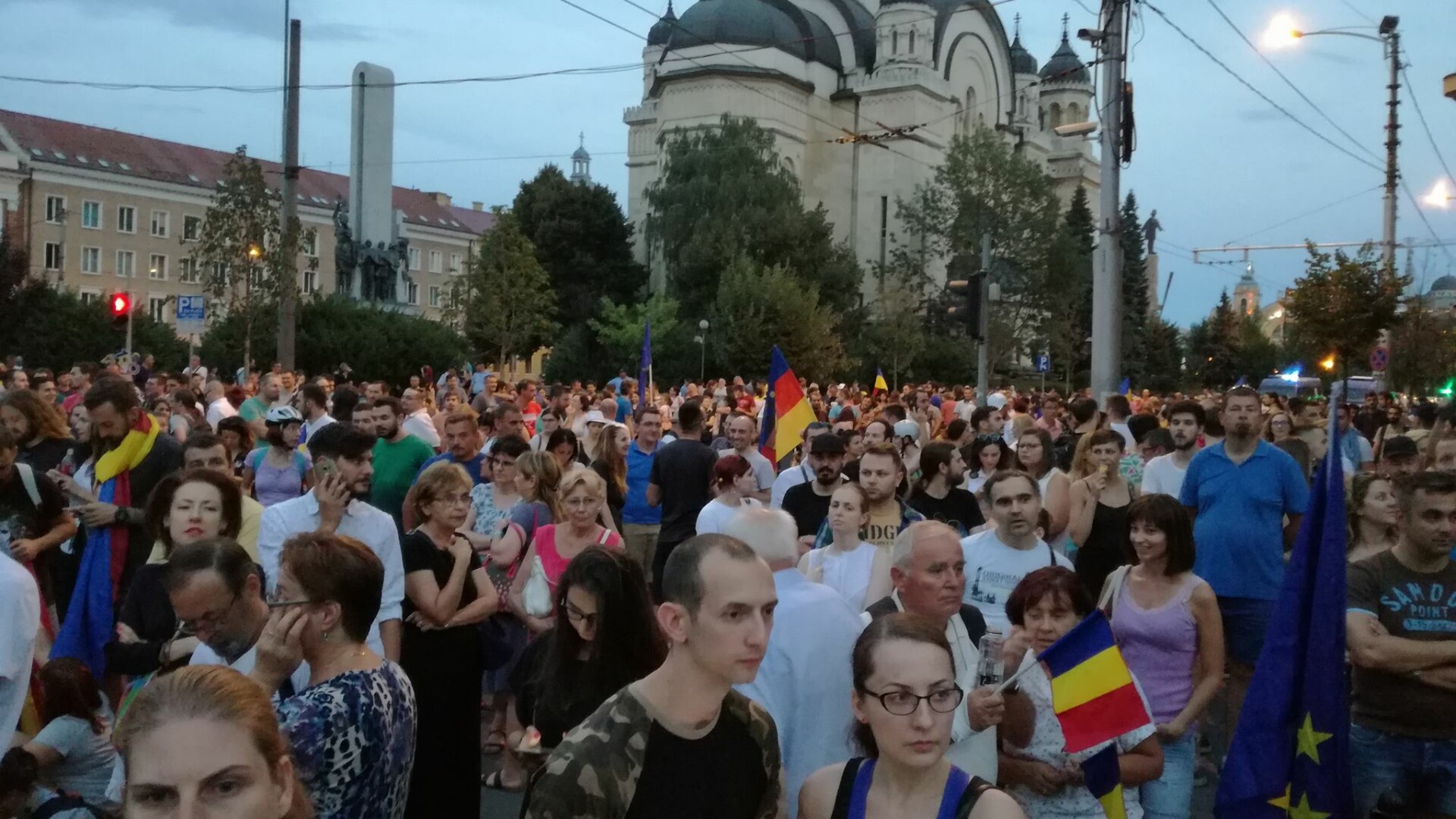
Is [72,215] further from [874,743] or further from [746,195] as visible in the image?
[874,743]

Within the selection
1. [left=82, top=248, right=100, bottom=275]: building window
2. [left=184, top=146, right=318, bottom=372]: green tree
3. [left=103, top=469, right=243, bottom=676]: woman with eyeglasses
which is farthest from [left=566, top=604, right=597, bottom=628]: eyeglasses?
[left=82, top=248, right=100, bottom=275]: building window

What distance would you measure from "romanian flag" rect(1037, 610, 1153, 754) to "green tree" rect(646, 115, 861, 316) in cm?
5077

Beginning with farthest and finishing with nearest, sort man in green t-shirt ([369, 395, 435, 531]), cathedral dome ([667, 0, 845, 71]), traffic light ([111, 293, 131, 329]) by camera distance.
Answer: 1. cathedral dome ([667, 0, 845, 71])
2. traffic light ([111, 293, 131, 329])
3. man in green t-shirt ([369, 395, 435, 531])

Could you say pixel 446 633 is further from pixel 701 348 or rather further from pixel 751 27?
pixel 751 27

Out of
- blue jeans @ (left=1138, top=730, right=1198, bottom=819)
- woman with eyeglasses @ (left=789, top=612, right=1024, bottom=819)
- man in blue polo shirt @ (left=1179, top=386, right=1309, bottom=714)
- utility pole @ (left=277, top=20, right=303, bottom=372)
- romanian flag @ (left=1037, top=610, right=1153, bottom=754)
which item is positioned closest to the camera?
woman with eyeglasses @ (left=789, top=612, right=1024, bottom=819)

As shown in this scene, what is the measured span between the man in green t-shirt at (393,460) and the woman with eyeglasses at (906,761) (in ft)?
19.2

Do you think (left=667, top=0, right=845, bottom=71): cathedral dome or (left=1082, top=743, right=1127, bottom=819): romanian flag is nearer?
(left=1082, top=743, right=1127, bottom=819): romanian flag

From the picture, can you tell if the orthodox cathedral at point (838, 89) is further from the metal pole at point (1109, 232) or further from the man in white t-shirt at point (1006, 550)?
the man in white t-shirt at point (1006, 550)

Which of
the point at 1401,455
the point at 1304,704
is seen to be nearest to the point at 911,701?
the point at 1304,704

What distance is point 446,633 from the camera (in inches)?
222

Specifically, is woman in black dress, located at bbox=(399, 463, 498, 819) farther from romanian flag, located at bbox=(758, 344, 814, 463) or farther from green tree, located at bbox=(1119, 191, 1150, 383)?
green tree, located at bbox=(1119, 191, 1150, 383)

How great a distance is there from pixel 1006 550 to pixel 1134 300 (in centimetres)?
7706

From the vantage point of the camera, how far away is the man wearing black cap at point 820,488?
26.5ft

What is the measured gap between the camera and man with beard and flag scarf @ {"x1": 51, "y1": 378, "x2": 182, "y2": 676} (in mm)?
5684
